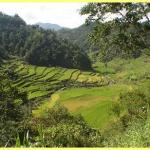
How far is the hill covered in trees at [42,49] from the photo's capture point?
12725 cm

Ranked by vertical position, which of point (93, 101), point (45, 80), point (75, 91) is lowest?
point (93, 101)

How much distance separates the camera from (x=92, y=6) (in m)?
14.0

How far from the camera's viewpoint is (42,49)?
437 ft

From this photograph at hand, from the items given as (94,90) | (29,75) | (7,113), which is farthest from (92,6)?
(29,75)

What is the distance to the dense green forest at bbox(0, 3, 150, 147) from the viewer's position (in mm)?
13680

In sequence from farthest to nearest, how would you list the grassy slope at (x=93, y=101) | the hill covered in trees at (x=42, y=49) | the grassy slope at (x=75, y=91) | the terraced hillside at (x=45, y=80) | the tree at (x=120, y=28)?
the hill covered in trees at (x=42, y=49) < the terraced hillside at (x=45, y=80) < the grassy slope at (x=75, y=91) < the grassy slope at (x=93, y=101) < the tree at (x=120, y=28)

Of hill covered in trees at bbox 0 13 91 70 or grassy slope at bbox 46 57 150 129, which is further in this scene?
hill covered in trees at bbox 0 13 91 70

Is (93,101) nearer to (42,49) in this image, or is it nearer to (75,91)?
(75,91)

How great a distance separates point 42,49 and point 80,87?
49.2m

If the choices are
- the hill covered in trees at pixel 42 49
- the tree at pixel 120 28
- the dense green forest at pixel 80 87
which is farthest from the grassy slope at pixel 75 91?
the tree at pixel 120 28

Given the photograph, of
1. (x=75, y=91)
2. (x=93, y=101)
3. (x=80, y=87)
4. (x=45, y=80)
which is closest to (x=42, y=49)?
(x=45, y=80)

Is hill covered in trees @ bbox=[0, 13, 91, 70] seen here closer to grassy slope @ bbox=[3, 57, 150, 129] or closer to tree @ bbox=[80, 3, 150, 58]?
grassy slope @ bbox=[3, 57, 150, 129]

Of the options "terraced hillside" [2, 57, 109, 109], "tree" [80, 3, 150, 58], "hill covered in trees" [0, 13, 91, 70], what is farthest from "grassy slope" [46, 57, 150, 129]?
"hill covered in trees" [0, 13, 91, 70]

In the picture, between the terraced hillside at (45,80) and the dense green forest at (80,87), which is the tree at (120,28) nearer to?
the dense green forest at (80,87)
